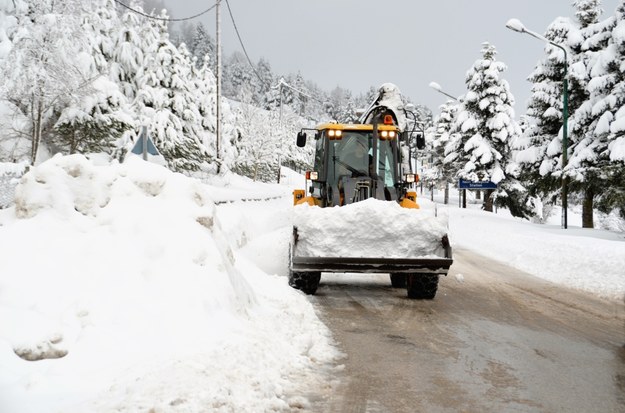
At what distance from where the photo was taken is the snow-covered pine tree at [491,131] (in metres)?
37.1

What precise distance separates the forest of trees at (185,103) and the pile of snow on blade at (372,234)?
4500mm

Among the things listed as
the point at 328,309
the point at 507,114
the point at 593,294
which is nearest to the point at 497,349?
the point at 328,309

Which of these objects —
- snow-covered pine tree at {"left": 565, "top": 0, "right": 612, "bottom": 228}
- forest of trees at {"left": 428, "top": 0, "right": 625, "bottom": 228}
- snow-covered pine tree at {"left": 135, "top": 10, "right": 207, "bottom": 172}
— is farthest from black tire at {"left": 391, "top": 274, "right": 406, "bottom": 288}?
snow-covered pine tree at {"left": 135, "top": 10, "right": 207, "bottom": 172}

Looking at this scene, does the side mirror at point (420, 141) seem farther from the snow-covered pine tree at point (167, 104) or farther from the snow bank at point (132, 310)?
the snow-covered pine tree at point (167, 104)

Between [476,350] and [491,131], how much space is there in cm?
3528

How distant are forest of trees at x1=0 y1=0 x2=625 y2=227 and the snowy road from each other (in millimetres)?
5519

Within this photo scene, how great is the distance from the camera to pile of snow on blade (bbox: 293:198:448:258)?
7.70 meters

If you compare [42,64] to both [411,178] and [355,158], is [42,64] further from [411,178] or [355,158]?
[411,178]

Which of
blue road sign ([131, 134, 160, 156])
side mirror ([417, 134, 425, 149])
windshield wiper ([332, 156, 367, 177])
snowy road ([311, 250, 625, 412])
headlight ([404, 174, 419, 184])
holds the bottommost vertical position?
snowy road ([311, 250, 625, 412])

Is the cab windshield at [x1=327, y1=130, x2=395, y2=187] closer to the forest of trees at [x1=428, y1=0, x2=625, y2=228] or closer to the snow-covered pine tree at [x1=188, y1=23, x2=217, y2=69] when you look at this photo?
Result: the forest of trees at [x1=428, y1=0, x2=625, y2=228]

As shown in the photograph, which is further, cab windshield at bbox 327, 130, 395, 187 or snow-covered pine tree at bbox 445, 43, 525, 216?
snow-covered pine tree at bbox 445, 43, 525, 216

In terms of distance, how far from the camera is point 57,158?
573cm

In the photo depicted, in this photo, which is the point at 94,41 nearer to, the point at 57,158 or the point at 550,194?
the point at 550,194

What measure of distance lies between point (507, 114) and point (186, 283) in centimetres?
3640
